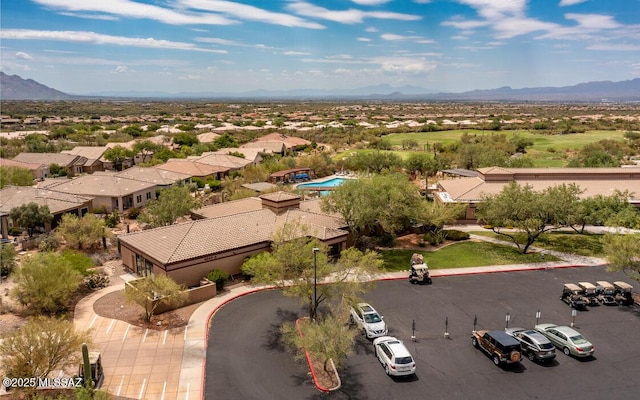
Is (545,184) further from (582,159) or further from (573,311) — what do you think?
(573,311)

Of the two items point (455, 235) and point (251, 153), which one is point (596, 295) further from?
point (251, 153)

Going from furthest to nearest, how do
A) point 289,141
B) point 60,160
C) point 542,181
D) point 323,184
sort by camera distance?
point 289,141, point 60,160, point 323,184, point 542,181

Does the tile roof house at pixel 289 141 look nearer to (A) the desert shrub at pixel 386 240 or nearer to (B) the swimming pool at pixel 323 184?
(B) the swimming pool at pixel 323 184

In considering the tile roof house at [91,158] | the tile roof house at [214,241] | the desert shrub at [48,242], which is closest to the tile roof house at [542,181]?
the tile roof house at [214,241]

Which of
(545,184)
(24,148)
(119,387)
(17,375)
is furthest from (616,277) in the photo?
(24,148)

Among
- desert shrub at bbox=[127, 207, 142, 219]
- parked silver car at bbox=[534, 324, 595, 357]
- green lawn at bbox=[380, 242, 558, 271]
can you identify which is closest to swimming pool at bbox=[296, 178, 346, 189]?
desert shrub at bbox=[127, 207, 142, 219]

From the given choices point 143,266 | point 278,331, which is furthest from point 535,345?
point 143,266
